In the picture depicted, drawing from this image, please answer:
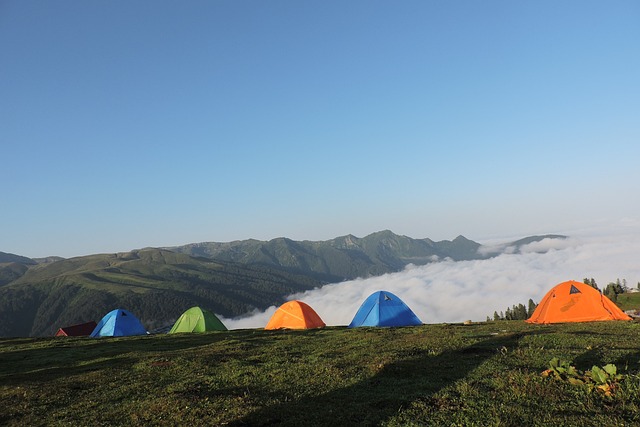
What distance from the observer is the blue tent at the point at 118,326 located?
43.2 metres

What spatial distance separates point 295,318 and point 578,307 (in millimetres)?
26536

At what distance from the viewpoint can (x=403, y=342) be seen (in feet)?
69.2

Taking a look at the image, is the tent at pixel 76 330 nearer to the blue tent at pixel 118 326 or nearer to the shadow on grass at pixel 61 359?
the blue tent at pixel 118 326

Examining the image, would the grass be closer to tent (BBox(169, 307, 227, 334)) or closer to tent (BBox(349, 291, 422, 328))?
tent (BBox(349, 291, 422, 328))

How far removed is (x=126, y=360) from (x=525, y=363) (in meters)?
20.4

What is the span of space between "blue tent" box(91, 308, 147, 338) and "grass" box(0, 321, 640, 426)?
2337cm

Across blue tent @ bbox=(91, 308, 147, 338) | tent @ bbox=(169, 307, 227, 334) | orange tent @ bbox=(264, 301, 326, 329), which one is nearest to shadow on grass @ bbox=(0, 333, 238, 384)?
tent @ bbox=(169, 307, 227, 334)

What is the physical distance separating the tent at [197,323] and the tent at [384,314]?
16.4 metres

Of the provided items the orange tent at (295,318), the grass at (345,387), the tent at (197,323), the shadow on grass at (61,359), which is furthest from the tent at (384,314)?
the tent at (197,323)

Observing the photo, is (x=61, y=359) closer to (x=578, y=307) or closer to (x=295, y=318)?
(x=295, y=318)

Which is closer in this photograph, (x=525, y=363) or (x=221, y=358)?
(x=525, y=363)

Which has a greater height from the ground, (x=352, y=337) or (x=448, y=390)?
(x=448, y=390)

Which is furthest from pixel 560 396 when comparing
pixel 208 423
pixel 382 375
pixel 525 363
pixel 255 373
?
pixel 255 373

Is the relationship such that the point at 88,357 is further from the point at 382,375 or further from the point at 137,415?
the point at 382,375
